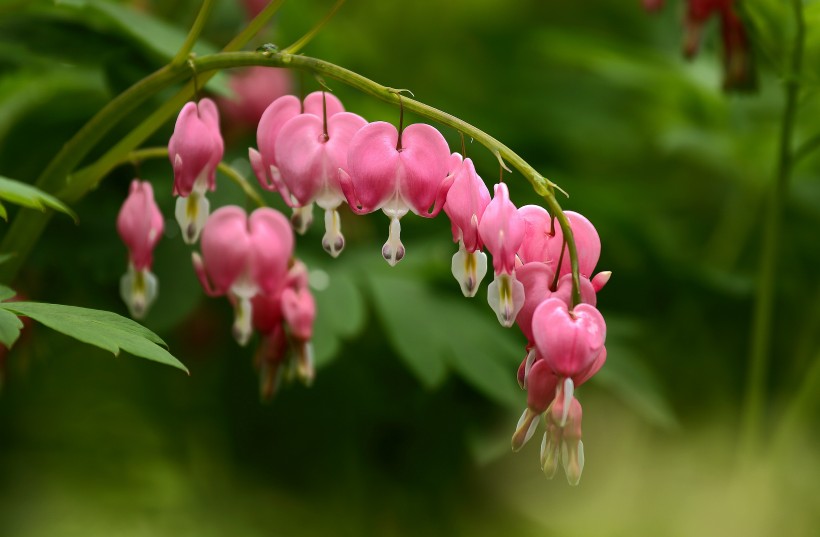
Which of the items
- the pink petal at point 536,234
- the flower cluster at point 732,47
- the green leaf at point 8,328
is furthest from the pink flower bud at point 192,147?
the flower cluster at point 732,47

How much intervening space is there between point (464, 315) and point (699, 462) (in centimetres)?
54

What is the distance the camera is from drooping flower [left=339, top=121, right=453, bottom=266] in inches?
34.1

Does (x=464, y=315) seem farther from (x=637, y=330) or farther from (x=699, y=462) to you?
(x=699, y=462)

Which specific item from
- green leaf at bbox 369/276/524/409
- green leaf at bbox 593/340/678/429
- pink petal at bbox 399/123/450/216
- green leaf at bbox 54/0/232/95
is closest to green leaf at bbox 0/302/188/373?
pink petal at bbox 399/123/450/216

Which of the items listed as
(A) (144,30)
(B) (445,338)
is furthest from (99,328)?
(B) (445,338)

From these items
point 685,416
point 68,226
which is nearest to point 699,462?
point 685,416

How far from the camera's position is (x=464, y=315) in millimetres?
1638

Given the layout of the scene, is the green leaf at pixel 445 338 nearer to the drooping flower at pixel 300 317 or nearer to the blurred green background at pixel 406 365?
the blurred green background at pixel 406 365

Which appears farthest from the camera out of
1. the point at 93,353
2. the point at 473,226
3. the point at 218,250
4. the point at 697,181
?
the point at 697,181

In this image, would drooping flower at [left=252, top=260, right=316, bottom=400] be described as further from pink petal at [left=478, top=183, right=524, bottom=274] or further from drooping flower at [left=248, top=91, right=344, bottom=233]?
pink petal at [left=478, top=183, right=524, bottom=274]

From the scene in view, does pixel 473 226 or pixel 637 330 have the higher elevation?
pixel 473 226

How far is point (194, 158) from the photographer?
0.93m

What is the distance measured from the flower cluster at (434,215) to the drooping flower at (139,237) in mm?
75

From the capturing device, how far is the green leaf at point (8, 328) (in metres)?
0.72
